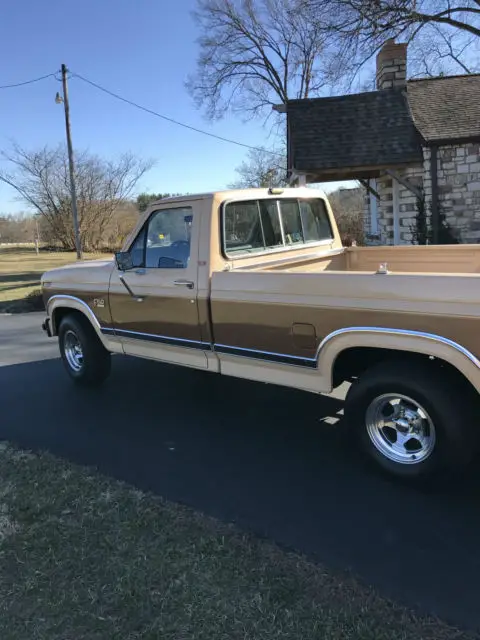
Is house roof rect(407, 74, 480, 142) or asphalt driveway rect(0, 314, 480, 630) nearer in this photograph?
asphalt driveway rect(0, 314, 480, 630)

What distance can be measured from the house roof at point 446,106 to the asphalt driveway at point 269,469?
931cm

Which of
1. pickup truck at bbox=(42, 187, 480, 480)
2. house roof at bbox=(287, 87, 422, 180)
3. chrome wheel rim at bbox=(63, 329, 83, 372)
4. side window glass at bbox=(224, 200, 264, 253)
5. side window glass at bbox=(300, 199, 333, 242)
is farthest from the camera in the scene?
house roof at bbox=(287, 87, 422, 180)

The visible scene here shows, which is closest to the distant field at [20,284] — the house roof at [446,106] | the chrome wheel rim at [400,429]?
the house roof at [446,106]

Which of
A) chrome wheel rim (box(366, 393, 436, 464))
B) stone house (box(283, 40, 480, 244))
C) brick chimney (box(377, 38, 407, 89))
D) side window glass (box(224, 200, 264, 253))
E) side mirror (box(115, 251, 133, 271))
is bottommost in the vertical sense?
chrome wheel rim (box(366, 393, 436, 464))

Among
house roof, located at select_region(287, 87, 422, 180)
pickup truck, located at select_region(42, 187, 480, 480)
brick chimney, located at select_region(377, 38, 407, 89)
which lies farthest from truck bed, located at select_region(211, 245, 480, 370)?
brick chimney, located at select_region(377, 38, 407, 89)

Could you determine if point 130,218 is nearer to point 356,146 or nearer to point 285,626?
point 356,146

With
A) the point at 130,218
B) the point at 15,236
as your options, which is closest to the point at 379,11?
the point at 130,218

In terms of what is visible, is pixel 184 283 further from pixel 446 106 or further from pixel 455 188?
pixel 446 106

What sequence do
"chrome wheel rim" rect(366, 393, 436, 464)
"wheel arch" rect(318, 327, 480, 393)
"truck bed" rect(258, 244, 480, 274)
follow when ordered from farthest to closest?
"truck bed" rect(258, 244, 480, 274) < "chrome wheel rim" rect(366, 393, 436, 464) < "wheel arch" rect(318, 327, 480, 393)

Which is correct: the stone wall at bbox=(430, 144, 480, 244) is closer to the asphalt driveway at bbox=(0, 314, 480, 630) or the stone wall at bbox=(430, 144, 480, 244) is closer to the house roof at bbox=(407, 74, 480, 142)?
the house roof at bbox=(407, 74, 480, 142)

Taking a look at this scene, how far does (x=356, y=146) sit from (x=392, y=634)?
1216 centimetres

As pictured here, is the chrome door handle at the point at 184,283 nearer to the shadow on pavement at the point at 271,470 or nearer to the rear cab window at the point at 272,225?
the rear cab window at the point at 272,225

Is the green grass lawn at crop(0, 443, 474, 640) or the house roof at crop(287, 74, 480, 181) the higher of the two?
the house roof at crop(287, 74, 480, 181)

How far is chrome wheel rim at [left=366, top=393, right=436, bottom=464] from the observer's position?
3346 millimetres
